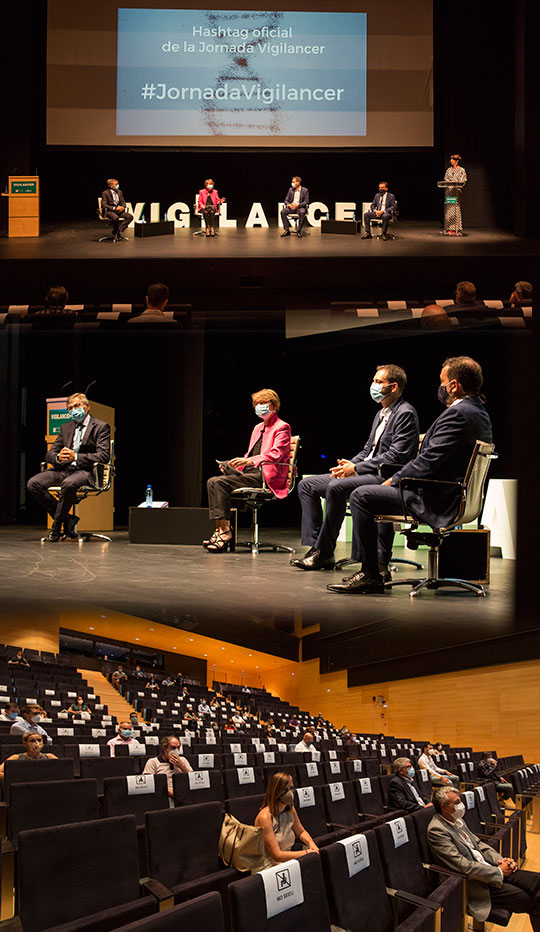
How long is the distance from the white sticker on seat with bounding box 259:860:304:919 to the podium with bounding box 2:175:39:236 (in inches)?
333

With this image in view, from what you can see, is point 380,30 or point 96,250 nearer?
point 96,250

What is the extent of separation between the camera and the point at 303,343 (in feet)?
25.5

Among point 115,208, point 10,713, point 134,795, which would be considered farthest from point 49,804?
point 115,208

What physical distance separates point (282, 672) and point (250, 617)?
14.8 meters

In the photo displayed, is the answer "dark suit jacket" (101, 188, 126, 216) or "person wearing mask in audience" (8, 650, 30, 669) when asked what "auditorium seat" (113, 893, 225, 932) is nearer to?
"dark suit jacket" (101, 188, 126, 216)

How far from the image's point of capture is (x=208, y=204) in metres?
9.30

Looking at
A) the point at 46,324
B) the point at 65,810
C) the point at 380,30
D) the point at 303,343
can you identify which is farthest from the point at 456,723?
the point at 65,810

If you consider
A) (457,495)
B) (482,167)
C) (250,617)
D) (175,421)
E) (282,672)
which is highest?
(482,167)

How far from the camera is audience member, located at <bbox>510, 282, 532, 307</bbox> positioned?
7.94 m

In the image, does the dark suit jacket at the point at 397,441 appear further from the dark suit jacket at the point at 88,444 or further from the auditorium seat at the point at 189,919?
the auditorium seat at the point at 189,919

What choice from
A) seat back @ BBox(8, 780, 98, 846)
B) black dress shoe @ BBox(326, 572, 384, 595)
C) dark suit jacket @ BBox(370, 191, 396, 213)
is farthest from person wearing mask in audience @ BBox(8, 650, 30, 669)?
seat back @ BBox(8, 780, 98, 846)

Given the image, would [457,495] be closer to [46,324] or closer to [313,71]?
[46,324]

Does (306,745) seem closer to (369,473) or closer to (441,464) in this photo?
(369,473)

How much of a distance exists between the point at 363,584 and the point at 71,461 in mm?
2926
